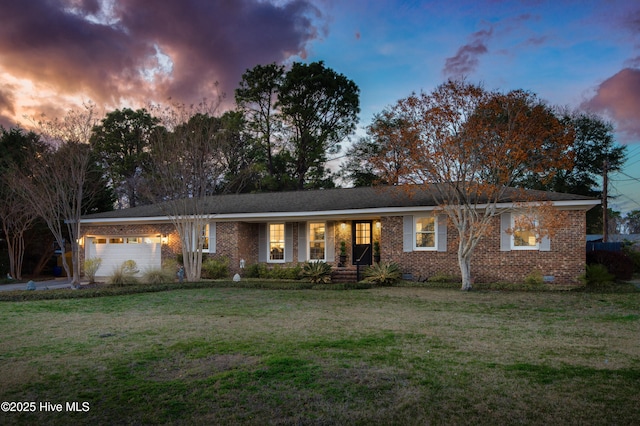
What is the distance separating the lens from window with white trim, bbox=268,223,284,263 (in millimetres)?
20297

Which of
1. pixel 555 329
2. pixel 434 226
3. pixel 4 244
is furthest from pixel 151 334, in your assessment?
pixel 4 244

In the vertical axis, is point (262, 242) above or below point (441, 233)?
below

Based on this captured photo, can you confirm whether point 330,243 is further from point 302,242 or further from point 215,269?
point 215,269

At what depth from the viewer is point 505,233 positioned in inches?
621

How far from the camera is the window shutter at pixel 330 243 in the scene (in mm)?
19375

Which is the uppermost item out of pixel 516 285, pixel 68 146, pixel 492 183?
pixel 68 146

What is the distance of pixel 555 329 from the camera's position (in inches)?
300

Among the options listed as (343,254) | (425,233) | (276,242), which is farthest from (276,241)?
(425,233)

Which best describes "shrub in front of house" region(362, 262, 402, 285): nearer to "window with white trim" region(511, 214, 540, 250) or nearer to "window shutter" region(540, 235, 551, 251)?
"window with white trim" region(511, 214, 540, 250)

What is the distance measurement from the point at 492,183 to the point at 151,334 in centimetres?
1102

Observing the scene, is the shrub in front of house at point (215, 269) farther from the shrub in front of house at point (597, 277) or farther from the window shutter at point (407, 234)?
the shrub in front of house at point (597, 277)

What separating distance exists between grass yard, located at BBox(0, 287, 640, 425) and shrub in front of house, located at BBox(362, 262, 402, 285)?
5.62 metres

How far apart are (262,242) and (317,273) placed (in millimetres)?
4929

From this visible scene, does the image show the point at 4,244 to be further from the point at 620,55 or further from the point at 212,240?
the point at 620,55
